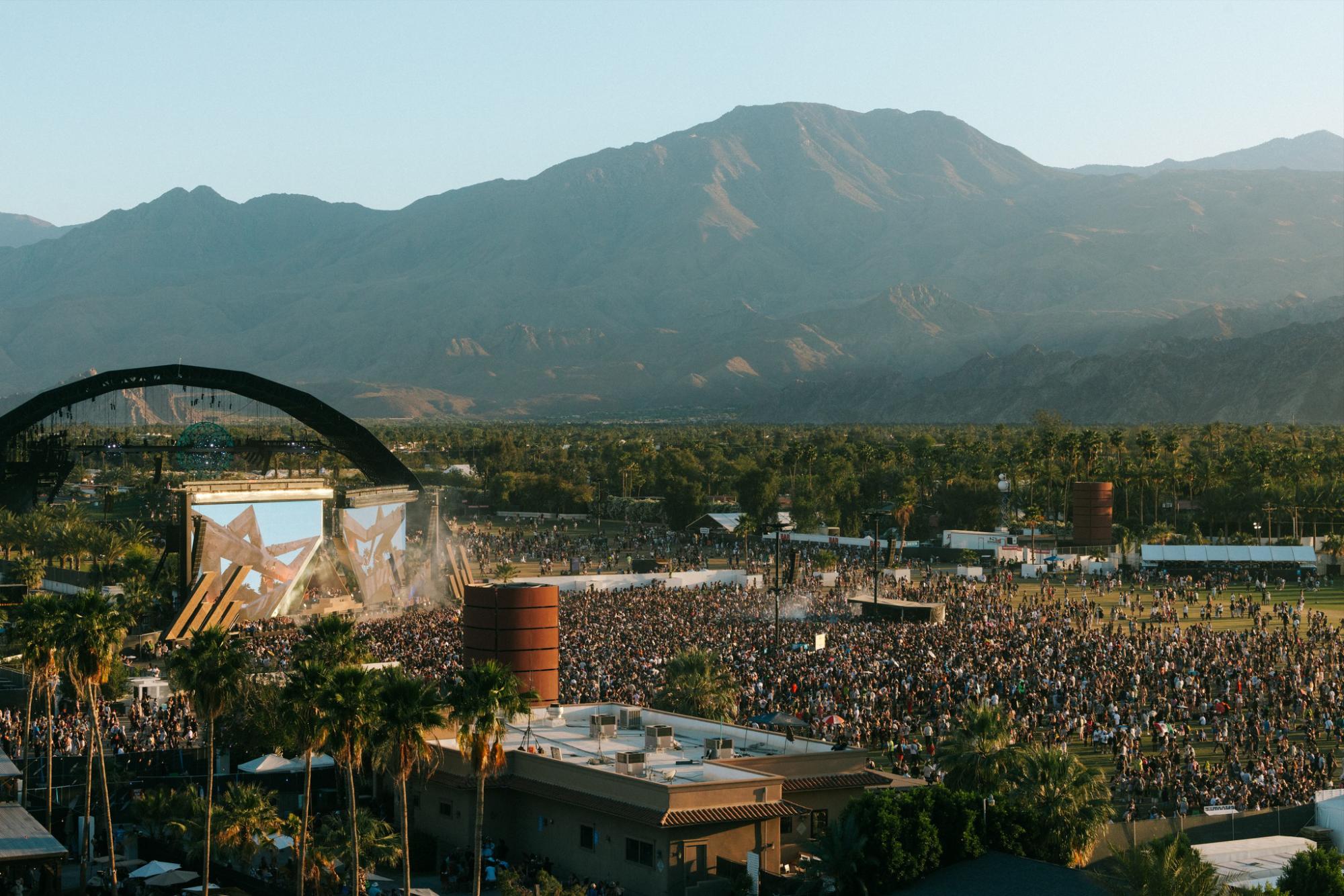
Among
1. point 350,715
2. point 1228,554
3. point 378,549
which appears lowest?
point 1228,554

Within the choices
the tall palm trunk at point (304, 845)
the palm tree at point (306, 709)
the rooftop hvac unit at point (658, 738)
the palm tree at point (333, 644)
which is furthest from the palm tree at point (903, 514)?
the palm tree at point (306, 709)

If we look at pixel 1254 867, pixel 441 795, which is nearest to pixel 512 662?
pixel 441 795

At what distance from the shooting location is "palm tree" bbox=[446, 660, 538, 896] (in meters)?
23.4

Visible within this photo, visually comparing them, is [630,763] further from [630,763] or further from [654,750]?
[654,750]

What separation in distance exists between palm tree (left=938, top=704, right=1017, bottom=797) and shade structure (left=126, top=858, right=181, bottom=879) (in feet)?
44.9

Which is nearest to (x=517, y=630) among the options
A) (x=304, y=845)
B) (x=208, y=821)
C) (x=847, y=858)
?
(x=208, y=821)

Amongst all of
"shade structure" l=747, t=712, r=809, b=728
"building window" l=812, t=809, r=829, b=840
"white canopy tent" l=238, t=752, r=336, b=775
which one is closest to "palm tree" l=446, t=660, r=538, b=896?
"building window" l=812, t=809, r=829, b=840

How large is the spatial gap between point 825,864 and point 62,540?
58.0 m

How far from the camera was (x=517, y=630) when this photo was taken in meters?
35.6

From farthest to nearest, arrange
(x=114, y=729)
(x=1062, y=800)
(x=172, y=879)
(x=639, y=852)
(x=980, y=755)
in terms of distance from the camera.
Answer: (x=114, y=729)
(x=980, y=755)
(x=172, y=879)
(x=639, y=852)
(x=1062, y=800)

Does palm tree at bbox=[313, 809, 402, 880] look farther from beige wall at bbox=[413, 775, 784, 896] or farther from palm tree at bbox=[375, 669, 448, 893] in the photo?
palm tree at bbox=[375, 669, 448, 893]

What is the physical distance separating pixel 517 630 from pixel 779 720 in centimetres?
656

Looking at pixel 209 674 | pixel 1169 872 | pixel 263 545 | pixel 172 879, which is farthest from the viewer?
pixel 263 545

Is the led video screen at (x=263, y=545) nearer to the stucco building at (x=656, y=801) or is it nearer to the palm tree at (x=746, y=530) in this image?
the palm tree at (x=746, y=530)
